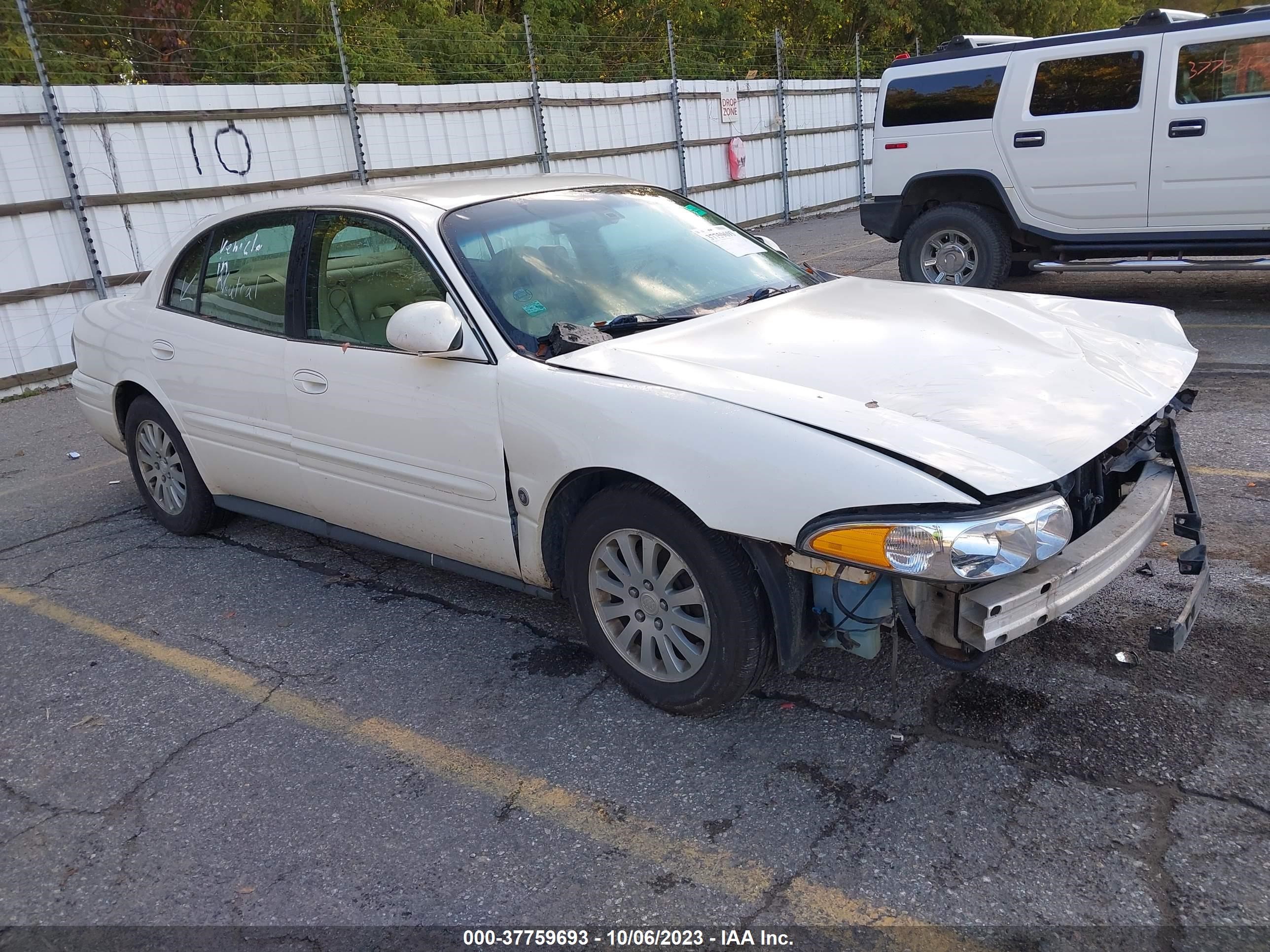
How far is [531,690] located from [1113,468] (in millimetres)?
1967

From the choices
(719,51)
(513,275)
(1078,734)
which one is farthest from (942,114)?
(719,51)

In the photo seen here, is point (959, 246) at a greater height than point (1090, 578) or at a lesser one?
lesser

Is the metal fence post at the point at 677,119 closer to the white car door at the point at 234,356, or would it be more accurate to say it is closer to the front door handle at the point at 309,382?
the white car door at the point at 234,356

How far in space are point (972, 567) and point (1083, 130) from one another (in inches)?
264

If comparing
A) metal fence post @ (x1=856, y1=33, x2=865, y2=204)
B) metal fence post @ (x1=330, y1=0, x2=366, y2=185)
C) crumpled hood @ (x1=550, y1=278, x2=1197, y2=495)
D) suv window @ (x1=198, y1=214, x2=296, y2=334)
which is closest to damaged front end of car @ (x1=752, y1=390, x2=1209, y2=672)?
crumpled hood @ (x1=550, y1=278, x2=1197, y2=495)

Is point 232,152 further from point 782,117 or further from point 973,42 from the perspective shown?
point 782,117

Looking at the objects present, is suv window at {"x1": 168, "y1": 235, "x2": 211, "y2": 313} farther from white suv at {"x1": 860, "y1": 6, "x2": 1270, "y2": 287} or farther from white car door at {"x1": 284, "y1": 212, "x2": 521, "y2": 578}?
white suv at {"x1": 860, "y1": 6, "x2": 1270, "y2": 287}

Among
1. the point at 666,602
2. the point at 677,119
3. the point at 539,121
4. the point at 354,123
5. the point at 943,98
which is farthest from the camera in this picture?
the point at 677,119

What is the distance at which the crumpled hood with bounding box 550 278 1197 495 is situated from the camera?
2.72 meters

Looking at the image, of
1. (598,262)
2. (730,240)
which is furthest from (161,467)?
(730,240)

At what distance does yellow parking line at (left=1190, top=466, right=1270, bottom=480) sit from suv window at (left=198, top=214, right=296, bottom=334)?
4.17 meters

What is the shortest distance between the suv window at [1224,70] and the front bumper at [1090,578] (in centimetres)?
554

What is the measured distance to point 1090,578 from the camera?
9.20ft

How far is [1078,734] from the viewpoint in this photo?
299cm
